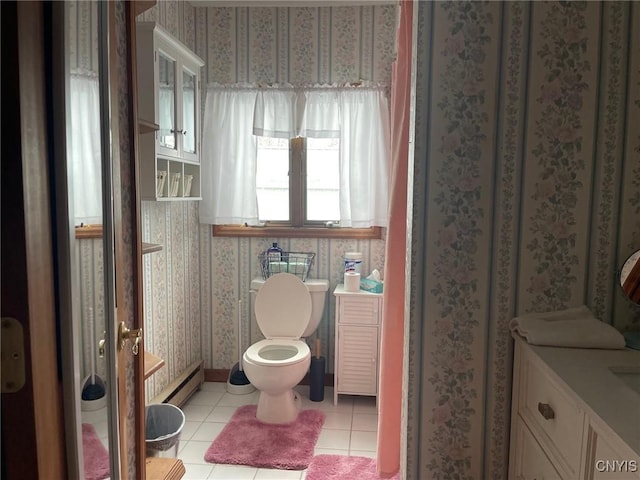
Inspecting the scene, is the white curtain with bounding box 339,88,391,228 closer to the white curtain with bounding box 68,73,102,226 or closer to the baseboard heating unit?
the baseboard heating unit

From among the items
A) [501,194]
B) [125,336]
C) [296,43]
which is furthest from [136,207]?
[296,43]

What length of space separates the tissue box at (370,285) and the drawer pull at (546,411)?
183 cm

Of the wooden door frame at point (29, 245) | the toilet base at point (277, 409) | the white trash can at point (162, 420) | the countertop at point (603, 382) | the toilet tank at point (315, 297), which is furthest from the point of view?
the toilet tank at point (315, 297)

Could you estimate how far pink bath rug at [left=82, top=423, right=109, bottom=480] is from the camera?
1.00 meters

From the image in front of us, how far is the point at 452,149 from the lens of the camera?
148 cm

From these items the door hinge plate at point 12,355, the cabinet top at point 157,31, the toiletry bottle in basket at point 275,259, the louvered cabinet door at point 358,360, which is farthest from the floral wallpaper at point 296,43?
the door hinge plate at point 12,355

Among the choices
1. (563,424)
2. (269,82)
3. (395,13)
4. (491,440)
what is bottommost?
(491,440)

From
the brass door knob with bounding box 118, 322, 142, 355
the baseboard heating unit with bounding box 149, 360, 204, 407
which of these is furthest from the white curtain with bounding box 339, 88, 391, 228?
the brass door knob with bounding box 118, 322, 142, 355

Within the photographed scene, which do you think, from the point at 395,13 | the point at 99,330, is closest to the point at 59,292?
the point at 99,330

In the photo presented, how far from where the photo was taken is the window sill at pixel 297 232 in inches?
130

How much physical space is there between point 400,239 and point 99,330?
1.30 m

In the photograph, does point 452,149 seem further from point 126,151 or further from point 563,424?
point 126,151

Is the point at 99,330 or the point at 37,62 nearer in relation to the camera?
the point at 37,62

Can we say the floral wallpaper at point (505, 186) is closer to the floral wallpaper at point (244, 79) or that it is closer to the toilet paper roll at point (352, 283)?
the toilet paper roll at point (352, 283)
